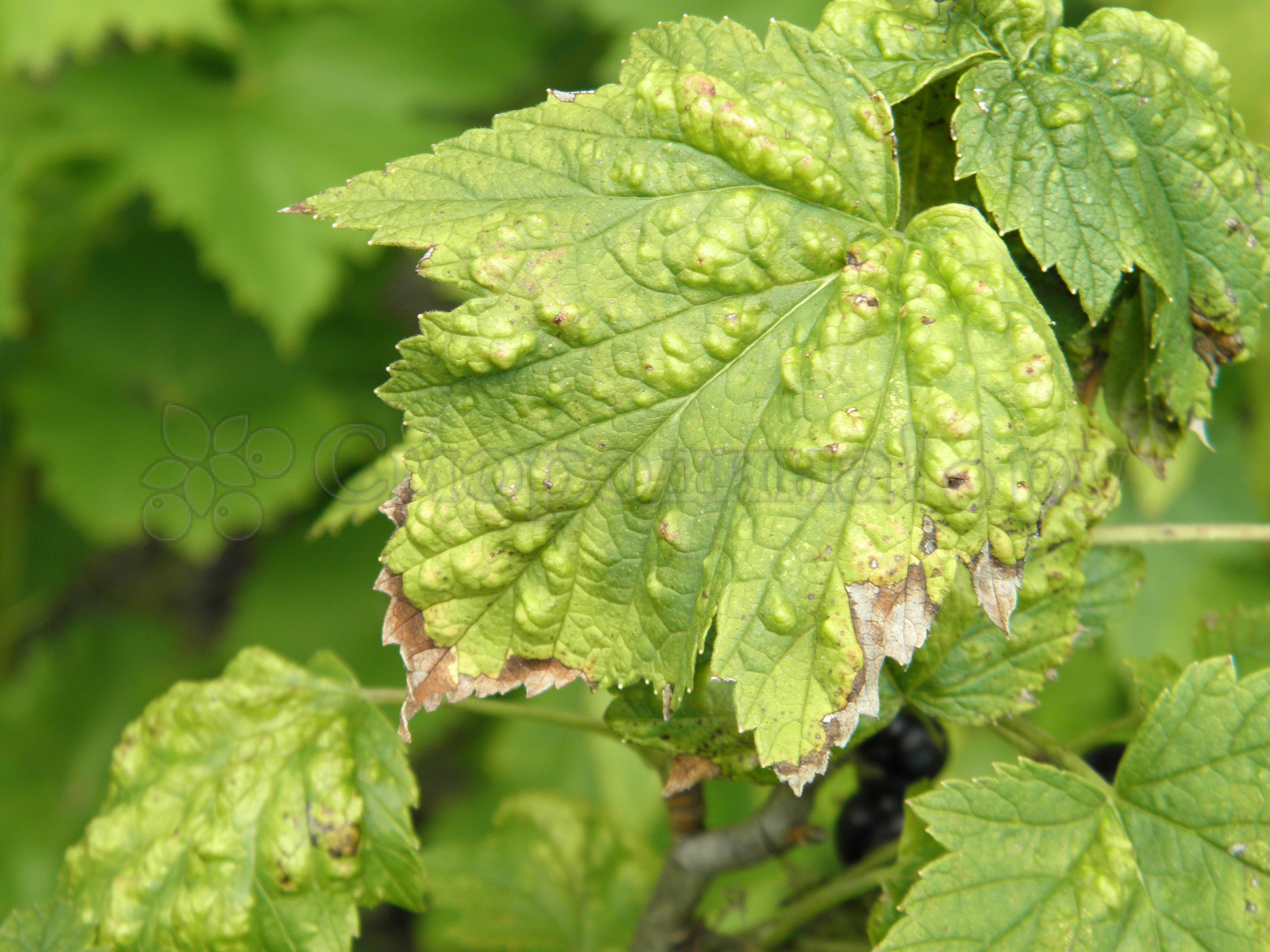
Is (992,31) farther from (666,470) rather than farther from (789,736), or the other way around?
(789,736)

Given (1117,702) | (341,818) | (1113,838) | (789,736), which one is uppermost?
(789,736)

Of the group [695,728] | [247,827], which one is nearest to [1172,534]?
[695,728]

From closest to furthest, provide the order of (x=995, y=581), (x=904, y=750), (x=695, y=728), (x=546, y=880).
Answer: (x=995, y=581) → (x=695, y=728) → (x=904, y=750) → (x=546, y=880)

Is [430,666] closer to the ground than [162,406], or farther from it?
farther from it

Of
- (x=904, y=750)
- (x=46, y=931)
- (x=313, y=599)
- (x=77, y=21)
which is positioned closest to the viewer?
(x=46, y=931)

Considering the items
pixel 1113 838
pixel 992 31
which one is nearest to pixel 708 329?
pixel 992 31

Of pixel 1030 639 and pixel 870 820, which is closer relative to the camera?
pixel 1030 639

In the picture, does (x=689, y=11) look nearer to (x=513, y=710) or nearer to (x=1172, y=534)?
(x=1172, y=534)
